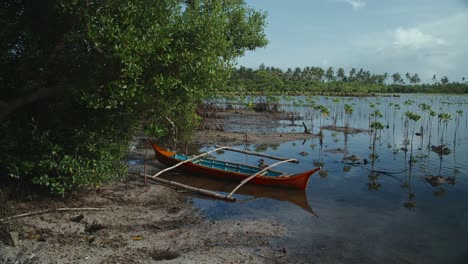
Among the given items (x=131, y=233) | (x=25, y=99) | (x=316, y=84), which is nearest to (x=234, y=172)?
(x=131, y=233)

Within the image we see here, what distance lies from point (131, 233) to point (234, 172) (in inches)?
247

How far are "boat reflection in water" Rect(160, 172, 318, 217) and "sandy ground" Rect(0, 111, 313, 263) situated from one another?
86.8 inches

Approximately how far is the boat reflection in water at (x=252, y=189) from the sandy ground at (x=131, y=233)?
2204mm

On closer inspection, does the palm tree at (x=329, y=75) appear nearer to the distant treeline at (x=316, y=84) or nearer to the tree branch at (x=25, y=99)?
the distant treeline at (x=316, y=84)

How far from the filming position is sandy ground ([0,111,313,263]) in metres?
7.63

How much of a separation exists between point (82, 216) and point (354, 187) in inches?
413

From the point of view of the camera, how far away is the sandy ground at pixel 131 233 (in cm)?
763

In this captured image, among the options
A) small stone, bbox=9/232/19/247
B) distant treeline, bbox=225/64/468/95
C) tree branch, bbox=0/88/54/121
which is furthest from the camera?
distant treeline, bbox=225/64/468/95

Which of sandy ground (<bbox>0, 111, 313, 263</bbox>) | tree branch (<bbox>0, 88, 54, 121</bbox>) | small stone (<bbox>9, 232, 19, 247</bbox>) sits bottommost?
sandy ground (<bbox>0, 111, 313, 263</bbox>)

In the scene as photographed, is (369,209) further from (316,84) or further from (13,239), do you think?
(316,84)

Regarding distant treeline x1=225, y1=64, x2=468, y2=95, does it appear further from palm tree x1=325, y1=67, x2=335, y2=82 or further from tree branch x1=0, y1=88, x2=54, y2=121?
tree branch x1=0, y1=88, x2=54, y2=121

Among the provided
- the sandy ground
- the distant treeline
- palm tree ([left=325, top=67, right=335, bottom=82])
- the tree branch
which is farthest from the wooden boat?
palm tree ([left=325, top=67, right=335, bottom=82])

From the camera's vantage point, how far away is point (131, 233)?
9078 mm

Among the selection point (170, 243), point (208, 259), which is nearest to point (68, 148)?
point (170, 243)
